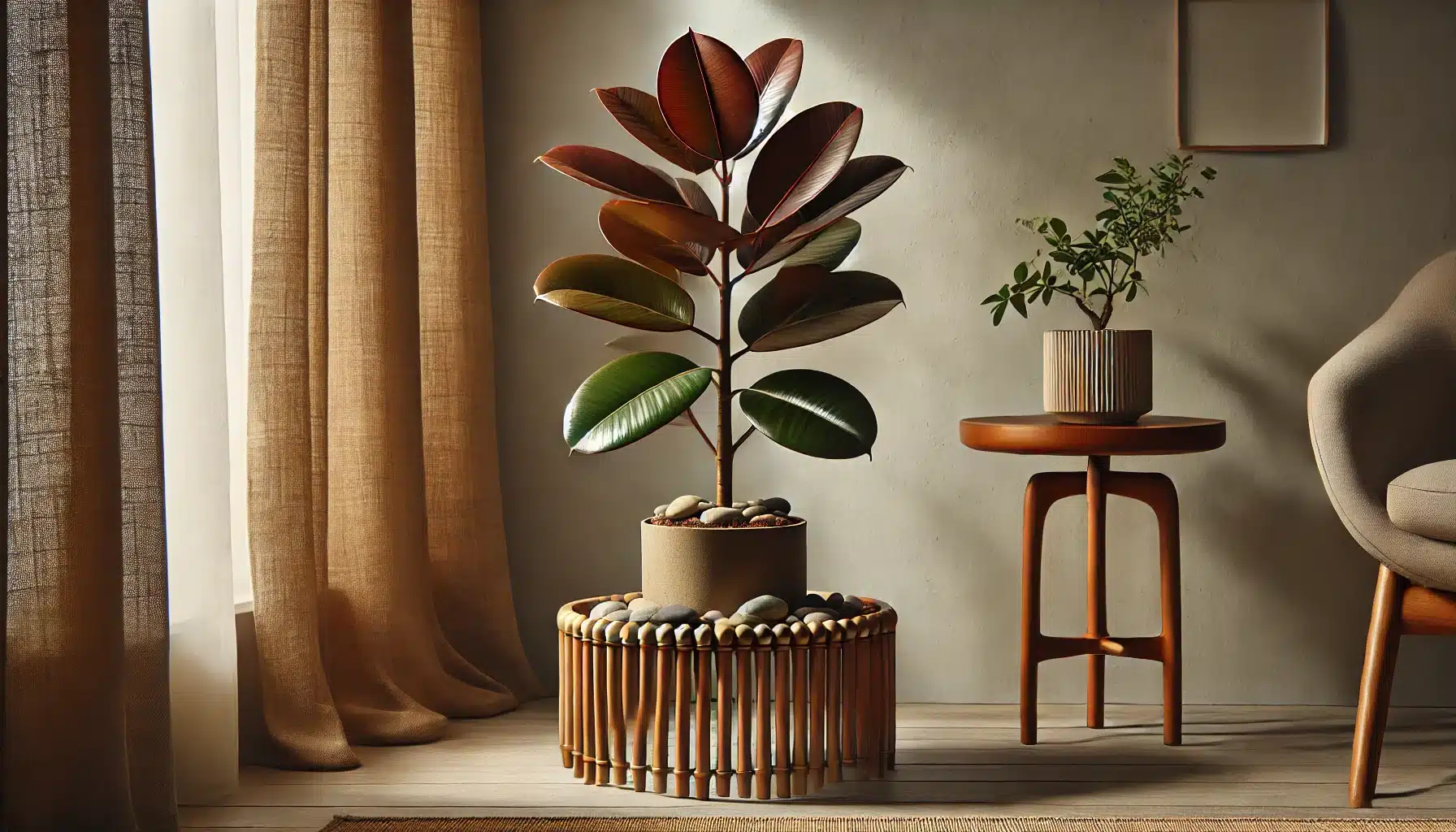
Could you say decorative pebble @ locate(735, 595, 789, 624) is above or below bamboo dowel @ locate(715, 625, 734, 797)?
above

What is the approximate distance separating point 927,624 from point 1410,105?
1.45m

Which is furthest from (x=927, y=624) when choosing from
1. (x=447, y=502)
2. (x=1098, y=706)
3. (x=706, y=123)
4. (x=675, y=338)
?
(x=706, y=123)

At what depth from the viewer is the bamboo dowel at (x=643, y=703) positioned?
69.2 inches

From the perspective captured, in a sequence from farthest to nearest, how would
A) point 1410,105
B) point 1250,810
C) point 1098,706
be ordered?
point 1410,105
point 1098,706
point 1250,810

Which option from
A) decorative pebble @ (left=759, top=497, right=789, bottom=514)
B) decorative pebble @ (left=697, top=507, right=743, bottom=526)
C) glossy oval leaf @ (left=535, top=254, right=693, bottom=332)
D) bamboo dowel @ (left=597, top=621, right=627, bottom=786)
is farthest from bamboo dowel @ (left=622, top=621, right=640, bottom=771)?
glossy oval leaf @ (left=535, top=254, right=693, bottom=332)

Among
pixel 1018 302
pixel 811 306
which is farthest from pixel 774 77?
pixel 1018 302

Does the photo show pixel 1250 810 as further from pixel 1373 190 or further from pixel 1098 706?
pixel 1373 190

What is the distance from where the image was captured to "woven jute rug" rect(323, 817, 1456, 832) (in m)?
1.65

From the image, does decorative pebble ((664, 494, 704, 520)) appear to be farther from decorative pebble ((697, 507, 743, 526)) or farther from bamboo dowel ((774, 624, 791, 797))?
bamboo dowel ((774, 624, 791, 797))

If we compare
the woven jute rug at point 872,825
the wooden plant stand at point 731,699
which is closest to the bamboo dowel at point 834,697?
the wooden plant stand at point 731,699

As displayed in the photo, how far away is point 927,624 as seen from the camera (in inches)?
98.7

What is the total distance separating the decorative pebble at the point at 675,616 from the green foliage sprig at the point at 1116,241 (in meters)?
0.86

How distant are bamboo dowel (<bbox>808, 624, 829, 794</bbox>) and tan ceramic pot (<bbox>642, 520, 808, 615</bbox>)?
0.12 m

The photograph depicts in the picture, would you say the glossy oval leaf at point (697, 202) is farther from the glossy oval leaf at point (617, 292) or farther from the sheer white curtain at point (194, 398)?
the sheer white curtain at point (194, 398)
